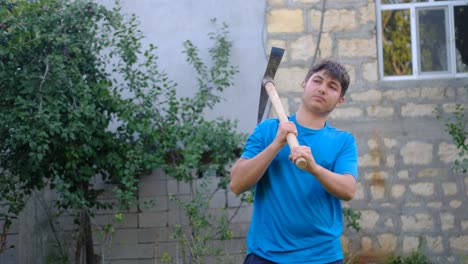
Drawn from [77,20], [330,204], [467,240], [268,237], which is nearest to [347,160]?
[330,204]

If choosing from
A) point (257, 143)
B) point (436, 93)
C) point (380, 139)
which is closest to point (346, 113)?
point (380, 139)

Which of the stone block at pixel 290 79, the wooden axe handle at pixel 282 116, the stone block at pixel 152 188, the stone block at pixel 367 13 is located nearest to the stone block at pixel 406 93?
the stone block at pixel 367 13

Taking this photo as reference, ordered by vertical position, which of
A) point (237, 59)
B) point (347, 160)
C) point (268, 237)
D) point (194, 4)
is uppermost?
point (194, 4)

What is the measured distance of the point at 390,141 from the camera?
7047mm

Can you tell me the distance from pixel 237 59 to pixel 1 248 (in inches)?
104

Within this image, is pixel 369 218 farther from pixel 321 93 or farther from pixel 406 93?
pixel 321 93

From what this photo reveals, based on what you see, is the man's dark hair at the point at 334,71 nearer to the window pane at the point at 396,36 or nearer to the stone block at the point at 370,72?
the stone block at the point at 370,72

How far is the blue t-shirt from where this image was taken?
348 centimetres

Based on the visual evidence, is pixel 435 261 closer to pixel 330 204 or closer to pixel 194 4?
pixel 194 4

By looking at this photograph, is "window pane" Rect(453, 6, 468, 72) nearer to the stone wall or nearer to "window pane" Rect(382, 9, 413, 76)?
the stone wall

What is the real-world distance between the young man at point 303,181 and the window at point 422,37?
3.68m

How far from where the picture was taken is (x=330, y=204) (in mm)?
3611

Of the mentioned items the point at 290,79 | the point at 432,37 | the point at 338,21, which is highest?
the point at 338,21

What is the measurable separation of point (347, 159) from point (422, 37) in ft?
13.0
